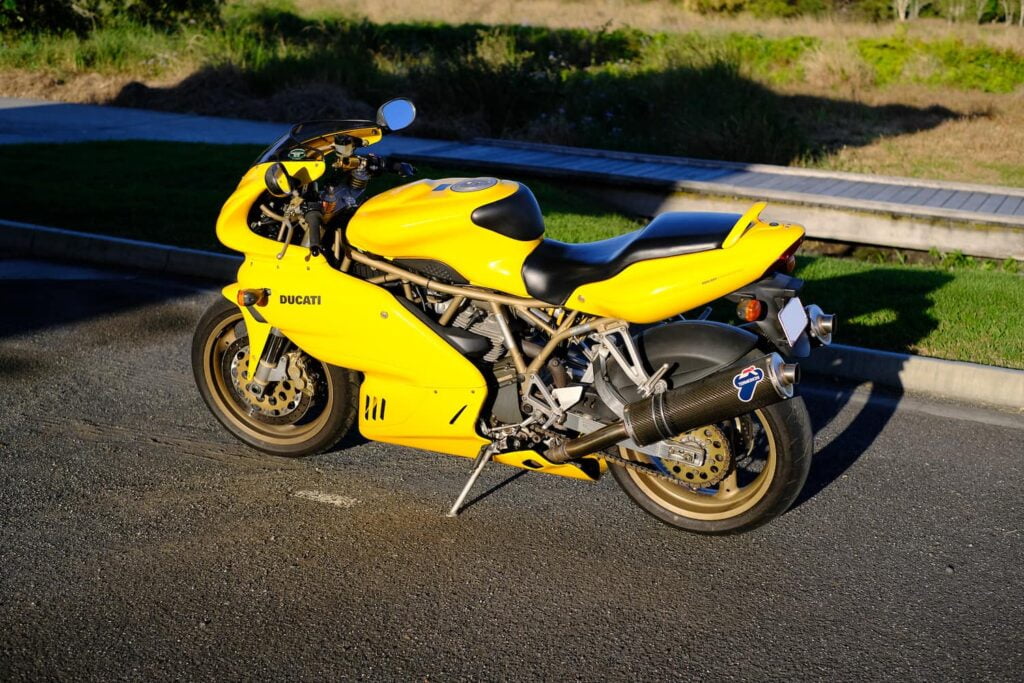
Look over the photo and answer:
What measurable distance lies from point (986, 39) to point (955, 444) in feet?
62.6

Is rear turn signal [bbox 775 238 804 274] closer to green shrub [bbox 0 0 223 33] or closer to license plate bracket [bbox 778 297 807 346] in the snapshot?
license plate bracket [bbox 778 297 807 346]

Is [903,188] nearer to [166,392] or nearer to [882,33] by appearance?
[166,392]

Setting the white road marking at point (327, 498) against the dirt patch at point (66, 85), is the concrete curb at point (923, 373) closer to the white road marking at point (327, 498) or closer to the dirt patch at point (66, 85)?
the white road marking at point (327, 498)

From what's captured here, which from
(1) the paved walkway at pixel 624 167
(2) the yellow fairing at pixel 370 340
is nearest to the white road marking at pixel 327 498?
(2) the yellow fairing at pixel 370 340

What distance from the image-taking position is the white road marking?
4.94 m

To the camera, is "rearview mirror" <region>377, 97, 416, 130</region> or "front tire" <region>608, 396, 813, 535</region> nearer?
"front tire" <region>608, 396, 813, 535</region>

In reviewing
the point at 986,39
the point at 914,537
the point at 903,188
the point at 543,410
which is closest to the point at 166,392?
the point at 543,410

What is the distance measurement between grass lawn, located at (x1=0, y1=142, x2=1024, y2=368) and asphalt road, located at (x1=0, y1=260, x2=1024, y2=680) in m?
1.01

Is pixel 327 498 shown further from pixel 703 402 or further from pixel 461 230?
pixel 703 402

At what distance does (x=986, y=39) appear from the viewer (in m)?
22.4

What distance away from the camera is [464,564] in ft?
14.5

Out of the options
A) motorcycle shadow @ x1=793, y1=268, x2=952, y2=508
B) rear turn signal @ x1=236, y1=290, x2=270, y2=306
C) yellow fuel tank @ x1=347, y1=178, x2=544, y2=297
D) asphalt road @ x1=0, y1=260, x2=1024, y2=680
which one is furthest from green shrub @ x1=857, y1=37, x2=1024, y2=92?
rear turn signal @ x1=236, y1=290, x2=270, y2=306

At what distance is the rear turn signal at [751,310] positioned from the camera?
4.12 m

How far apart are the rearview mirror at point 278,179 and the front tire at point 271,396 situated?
765 mm
